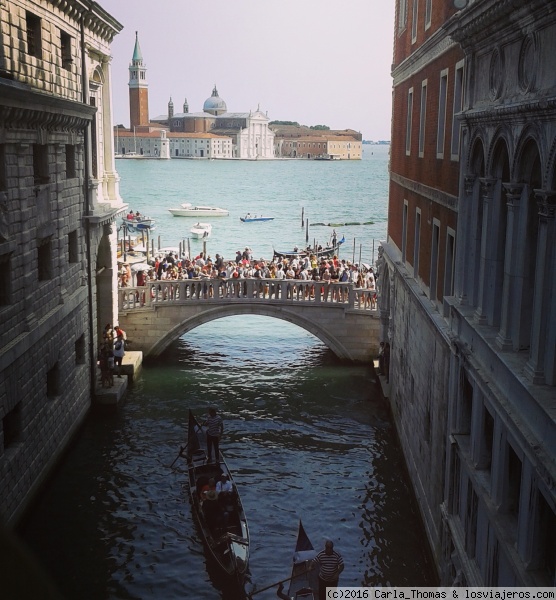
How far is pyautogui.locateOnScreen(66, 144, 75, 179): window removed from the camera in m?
21.7

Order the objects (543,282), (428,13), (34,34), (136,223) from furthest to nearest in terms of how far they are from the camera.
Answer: (136,223), (34,34), (428,13), (543,282)

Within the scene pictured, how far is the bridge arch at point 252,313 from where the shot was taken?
97.5ft

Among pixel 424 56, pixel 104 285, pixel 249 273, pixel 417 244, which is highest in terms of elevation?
pixel 424 56

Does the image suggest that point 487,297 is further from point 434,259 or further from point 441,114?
point 441,114

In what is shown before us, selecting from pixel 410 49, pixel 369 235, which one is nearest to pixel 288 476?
pixel 410 49

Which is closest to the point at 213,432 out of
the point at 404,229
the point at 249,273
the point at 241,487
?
the point at 241,487

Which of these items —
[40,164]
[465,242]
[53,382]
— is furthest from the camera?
[53,382]

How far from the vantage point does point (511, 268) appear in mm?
10055

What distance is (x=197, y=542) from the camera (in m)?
16.4


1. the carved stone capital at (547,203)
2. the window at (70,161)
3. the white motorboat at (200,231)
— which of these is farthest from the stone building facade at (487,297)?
the white motorboat at (200,231)

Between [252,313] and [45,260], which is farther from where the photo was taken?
[252,313]

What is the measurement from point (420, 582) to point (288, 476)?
5928 mm

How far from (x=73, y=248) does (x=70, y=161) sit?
7.83ft

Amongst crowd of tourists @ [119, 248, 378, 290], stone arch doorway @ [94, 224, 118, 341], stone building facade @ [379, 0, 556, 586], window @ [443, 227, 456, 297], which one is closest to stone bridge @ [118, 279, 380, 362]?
crowd of tourists @ [119, 248, 378, 290]
